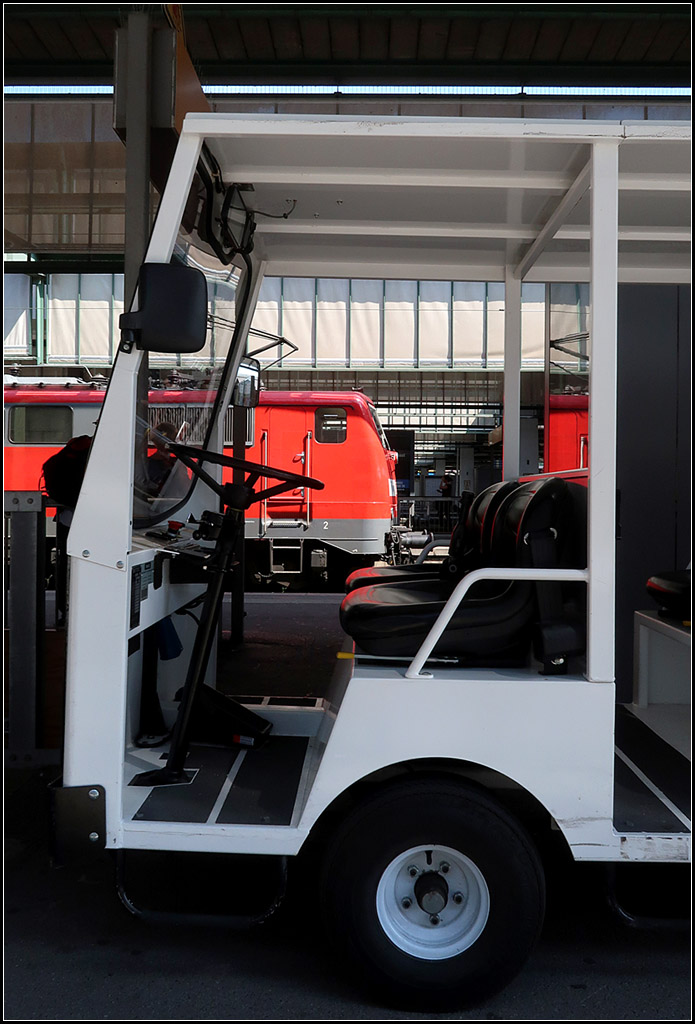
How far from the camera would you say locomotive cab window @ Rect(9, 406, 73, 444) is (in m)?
10.9

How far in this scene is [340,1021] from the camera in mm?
2057

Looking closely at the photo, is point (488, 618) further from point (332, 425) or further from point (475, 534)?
point (332, 425)

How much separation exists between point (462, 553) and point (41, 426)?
8.79 m

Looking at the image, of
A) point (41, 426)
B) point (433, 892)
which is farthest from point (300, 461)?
point (433, 892)

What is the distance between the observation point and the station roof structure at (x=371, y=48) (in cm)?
657

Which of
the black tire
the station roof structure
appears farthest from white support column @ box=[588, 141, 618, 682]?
the station roof structure

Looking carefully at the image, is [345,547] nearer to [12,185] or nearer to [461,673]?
[12,185]

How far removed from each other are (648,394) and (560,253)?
5.37ft

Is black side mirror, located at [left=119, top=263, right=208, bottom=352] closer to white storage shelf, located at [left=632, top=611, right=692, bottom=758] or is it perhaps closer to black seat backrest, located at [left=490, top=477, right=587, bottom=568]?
black seat backrest, located at [left=490, top=477, right=587, bottom=568]

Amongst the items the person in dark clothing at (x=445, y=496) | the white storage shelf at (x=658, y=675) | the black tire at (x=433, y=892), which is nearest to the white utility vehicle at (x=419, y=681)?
the black tire at (x=433, y=892)

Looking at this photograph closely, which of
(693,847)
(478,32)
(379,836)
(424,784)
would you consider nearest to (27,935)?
(379,836)

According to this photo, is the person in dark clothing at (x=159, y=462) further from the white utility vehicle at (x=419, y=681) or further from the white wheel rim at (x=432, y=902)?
the white wheel rim at (x=432, y=902)

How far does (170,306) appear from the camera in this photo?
2094 mm

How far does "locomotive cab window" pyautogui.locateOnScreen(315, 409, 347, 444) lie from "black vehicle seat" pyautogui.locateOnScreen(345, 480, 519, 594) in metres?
6.56
